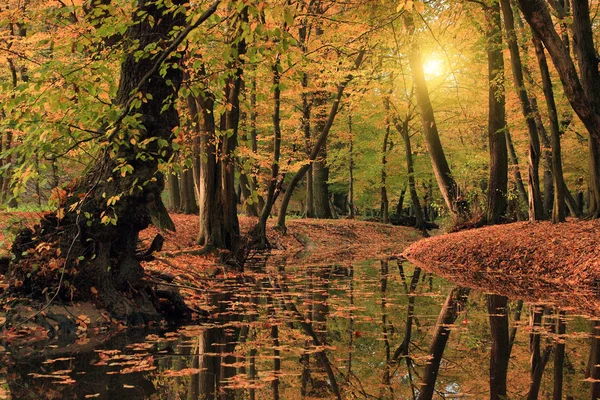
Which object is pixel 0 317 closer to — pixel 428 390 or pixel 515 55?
pixel 428 390

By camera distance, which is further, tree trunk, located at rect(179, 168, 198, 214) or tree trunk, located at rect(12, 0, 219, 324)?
tree trunk, located at rect(179, 168, 198, 214)

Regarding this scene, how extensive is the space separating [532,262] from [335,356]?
7.15 m

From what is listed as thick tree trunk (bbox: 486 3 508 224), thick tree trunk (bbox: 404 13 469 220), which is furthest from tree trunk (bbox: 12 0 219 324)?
thick tree trunk (bbox: 404 13 469 220)

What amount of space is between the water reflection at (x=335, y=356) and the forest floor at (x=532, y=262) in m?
1.25

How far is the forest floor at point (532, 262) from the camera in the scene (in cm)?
812

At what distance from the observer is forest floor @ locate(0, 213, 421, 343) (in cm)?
550

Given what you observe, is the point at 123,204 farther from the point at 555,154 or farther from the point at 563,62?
the point at 555,154

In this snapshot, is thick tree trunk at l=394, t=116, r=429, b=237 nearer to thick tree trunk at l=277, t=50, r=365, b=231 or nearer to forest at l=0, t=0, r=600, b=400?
thick tree trunk at l=277, t=50, r=365, b=231

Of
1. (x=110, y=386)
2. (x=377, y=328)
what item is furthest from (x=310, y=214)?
(x=110, y=386)

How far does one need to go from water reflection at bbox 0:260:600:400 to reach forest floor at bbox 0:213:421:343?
0.41 metres

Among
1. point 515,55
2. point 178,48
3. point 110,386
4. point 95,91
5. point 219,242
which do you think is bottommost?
point 110,386

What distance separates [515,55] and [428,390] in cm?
1244

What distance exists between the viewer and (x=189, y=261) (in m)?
11.6

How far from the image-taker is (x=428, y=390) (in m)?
3.62
